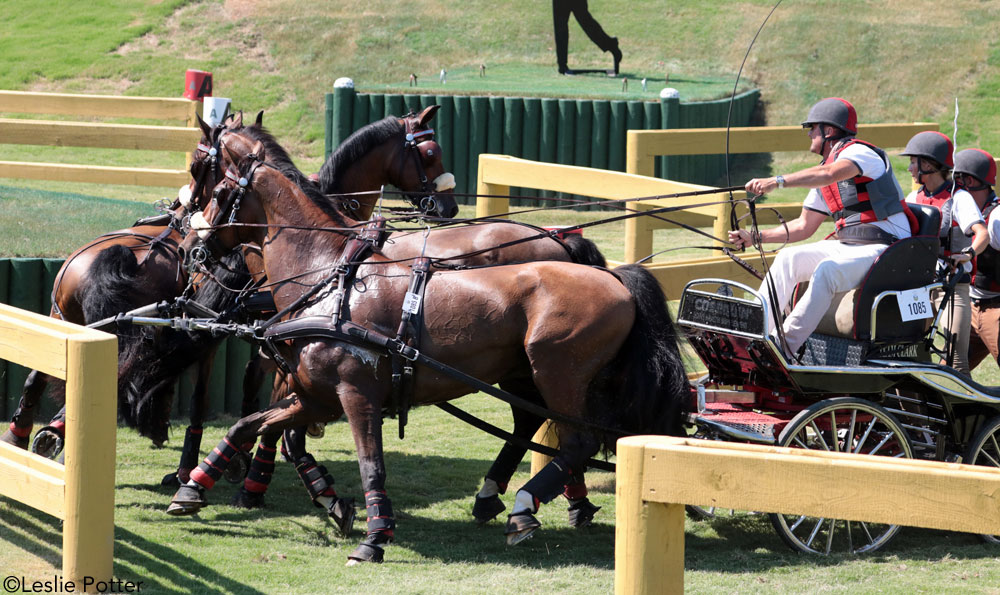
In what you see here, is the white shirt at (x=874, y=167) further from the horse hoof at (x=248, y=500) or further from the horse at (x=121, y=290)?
the horse hoof at (x=248, y=500)

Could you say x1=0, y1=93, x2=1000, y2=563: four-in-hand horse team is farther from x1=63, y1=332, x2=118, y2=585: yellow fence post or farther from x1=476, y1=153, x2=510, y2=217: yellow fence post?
x1=476, y1=153, x2=510, y2=217: yellow fence post

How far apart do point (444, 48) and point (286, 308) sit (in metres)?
18.0

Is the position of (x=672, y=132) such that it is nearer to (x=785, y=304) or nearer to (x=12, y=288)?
(x=785, y=304)

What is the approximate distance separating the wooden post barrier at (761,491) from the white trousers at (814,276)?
9.71ft

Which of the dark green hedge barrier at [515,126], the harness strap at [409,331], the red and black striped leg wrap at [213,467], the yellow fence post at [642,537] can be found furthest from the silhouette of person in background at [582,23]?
the yellow fence post at [642,537]

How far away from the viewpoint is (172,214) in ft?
22.6

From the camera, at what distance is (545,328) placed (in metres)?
5.36

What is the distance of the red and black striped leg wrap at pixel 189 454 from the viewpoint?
6504mm

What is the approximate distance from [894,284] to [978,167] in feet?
4.59

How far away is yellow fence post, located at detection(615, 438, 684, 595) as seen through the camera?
266 centimetres

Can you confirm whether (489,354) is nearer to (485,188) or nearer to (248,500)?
(248,500)

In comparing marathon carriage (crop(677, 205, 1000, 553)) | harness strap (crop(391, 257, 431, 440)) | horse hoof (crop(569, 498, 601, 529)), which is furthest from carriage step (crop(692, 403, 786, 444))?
harness strap (crop(391, 257, 431, 440))

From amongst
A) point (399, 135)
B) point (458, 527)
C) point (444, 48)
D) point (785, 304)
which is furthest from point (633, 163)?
point (444, 48)

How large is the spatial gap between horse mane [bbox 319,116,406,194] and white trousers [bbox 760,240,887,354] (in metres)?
2.93
